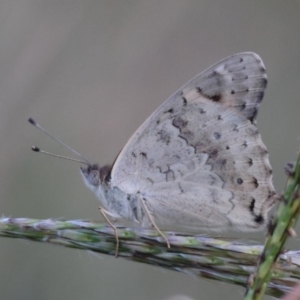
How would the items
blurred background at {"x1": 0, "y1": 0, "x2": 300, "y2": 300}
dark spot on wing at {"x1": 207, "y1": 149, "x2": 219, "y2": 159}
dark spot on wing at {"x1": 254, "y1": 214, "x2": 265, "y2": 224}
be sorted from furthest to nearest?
blurred background at {"x1": 0, "y1": 0, "x2": 300, "y2": 300} → dark spot on wing at {"x1": 207, "y1": 149, "x2": 219, "y2": 159} → dark spot on wing at {"x1": 254, "y1": 214, "x2": 265, "y2": 224}

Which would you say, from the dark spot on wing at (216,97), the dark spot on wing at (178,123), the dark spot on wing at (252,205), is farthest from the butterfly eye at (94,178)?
the dark spot on wing at (252,205)

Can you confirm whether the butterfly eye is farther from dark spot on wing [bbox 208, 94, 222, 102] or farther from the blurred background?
the blurred background

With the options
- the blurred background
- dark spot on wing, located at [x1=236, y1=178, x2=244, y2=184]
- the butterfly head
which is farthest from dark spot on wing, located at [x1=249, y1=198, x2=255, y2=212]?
the blurred background

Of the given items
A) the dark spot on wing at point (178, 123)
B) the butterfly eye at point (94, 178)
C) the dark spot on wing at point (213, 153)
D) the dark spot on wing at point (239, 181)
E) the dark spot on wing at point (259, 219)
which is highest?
the dark spot on wing at point (178, 123)

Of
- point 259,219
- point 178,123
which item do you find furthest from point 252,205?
point 178,123

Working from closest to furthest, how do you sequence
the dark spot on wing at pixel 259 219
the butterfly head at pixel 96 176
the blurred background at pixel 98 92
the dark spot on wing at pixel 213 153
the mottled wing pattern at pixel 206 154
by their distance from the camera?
the dark spot on wing at pixel 259 219
the mottled wing pattern at pixel 206 154
the dark spot on wing at pixel 213 153
the butterfly head at pixel 96 176
the blurred background at pixel 98 92

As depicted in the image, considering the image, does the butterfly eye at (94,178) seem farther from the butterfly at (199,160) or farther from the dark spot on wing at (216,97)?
the dark spot on wing at (216,97)

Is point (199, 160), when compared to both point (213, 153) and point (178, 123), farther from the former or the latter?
point (178, 123)
